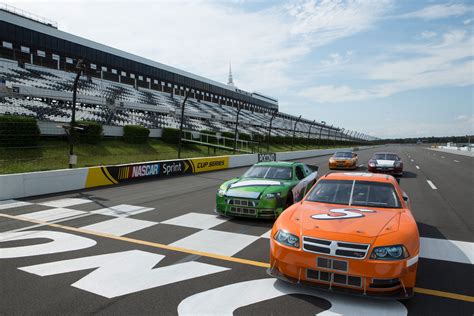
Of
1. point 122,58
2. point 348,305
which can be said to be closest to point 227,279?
point 348,305

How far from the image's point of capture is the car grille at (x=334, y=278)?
3.46 m

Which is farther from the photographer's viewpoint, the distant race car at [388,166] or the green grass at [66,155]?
the distant race car at [388,166]

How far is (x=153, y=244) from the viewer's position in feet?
18.7

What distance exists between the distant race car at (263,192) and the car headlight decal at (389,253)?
365 centimetres

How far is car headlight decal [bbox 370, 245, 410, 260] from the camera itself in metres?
3.51

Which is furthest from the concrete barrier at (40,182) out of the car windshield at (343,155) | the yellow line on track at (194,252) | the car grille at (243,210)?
the car windshield at (343,155)

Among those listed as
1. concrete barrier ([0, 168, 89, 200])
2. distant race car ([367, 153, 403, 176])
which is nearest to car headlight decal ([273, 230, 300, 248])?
concrete barrier ([0, 168, 89, 200])

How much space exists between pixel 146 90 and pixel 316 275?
171 ft

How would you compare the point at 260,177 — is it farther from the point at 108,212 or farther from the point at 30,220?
the point at 30,220

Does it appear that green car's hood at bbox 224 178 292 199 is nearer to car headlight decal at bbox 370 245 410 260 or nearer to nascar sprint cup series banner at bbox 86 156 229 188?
car headlight decal at bbox 370 245 410 260

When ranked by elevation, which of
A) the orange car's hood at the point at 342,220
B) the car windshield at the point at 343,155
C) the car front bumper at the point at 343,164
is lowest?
the car front bumper at the point at 343,164

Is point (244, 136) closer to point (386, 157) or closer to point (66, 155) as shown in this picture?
point (386, 157)

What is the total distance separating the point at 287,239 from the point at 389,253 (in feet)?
3.64

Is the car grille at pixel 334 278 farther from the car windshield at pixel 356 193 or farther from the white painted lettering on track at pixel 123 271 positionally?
the car windshield at pixel 356 193
